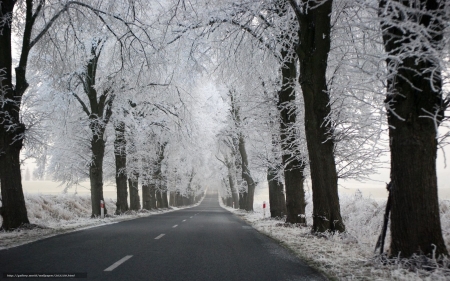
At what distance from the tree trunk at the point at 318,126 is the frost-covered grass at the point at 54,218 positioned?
26.1 ft

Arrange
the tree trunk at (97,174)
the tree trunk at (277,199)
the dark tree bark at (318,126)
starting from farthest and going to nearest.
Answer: the tree trunk at (97,174), the tree trunk at (277,199), the dark tree bark at (318,126)

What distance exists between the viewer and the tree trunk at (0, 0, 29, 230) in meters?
13.2

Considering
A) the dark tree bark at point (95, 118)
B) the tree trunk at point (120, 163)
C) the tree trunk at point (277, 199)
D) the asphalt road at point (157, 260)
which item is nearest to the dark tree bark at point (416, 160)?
the asphalt road at point (157, 260)

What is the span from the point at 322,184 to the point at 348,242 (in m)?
1.87

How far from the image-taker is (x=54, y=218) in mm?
21688

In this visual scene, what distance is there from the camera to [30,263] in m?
7.02

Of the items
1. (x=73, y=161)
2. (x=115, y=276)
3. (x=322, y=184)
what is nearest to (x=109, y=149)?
(x=73, y=161)

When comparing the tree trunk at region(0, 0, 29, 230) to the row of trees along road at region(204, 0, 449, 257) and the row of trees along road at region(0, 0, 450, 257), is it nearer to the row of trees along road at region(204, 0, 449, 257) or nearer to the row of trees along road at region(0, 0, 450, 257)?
the row of trees along road at region(0, 0, 450, 257)

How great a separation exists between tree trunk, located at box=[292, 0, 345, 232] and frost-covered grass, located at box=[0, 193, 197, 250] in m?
7.97

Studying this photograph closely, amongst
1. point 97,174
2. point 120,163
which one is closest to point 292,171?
point 97,174

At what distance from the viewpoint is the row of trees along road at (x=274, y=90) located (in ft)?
19.5

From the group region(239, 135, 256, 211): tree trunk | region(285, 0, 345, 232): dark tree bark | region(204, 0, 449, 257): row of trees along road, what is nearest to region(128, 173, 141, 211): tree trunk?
region(239, 135, 256, 211): tree trunk

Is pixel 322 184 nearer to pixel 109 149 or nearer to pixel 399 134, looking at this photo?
pixel 399 134

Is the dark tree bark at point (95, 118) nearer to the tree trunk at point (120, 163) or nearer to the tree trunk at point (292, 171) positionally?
the tree trunk at point (120, 163)
